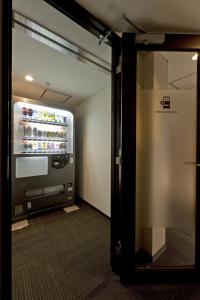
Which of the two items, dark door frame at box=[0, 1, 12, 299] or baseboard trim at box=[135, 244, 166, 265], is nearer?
dark door frame at box=[0, 1, 12, 299]

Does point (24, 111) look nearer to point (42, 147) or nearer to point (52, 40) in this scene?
point (42, 147)

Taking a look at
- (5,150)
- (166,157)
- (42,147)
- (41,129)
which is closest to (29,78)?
(41,129)

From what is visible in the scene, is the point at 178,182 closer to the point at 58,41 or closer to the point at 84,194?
the point at 58,41

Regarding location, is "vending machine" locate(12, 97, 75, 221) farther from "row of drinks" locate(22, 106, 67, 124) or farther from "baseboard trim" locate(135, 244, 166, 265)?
"baseboard trim" locate(135, 244, 166, 265)

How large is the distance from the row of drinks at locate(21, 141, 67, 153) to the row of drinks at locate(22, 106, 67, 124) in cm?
48

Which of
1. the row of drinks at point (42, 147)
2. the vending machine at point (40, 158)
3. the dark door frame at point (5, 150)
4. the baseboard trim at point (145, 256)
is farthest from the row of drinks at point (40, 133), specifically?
the baseboard trim at point (145, 256)

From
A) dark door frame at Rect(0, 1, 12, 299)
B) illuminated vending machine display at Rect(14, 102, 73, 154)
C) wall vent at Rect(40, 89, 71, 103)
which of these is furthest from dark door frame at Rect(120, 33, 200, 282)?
illuminated vending machine display at Rect(14, 102, 73, 154)

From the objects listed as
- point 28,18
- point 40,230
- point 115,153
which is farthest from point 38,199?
point 28,18

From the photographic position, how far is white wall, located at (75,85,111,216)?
8.65 feet

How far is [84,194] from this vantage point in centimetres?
336

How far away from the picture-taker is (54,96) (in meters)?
3.04

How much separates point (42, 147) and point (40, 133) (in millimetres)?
293

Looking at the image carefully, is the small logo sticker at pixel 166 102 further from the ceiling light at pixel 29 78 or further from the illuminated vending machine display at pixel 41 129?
the illuminated vending machine display at pixel 41 129

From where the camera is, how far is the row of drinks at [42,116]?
108 inches
